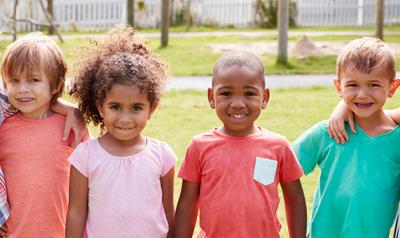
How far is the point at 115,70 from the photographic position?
3.11 meters

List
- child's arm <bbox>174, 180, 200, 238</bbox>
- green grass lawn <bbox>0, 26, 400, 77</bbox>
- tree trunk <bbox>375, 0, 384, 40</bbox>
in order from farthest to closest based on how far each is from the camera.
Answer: tree trunk <bbox>375, 0, 384, 40</bbox> < green grass lawn <bbox>0, 26, 400, 77</bbox> < child's arm <bbox>174, 180, 200, 238</bbox>

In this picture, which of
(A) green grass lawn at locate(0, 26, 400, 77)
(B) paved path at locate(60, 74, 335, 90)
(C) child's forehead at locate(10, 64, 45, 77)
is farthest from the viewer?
(A) green grass lawn at locate(0, 26, 400, 77)

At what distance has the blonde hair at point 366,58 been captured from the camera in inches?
127

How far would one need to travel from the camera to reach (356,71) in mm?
3244

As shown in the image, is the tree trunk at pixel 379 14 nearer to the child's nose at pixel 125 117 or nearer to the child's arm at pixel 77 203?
the child's nose at pixel 125 117

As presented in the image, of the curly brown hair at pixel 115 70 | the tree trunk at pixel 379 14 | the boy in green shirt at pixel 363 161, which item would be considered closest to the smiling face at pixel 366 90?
the boy in green shirt at pixel 363 161

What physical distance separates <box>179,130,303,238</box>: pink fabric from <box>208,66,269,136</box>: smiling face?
0.09 m

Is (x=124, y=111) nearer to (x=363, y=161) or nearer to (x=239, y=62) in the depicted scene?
(x=239, y=62)

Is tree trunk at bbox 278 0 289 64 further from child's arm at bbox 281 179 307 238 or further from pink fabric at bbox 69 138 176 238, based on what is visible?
pink fabric at bbox 69 138 176 238

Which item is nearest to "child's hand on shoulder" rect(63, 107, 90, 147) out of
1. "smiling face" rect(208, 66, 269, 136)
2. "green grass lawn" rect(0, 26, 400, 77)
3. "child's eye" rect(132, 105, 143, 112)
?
"child's eye" rect(132, 105, 143, 112)

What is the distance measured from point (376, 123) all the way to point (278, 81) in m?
7.88

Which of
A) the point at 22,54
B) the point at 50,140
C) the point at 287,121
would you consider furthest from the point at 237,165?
the point at 287,121

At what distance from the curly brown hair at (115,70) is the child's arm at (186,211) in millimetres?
410

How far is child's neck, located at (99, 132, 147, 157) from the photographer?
10.2ft
